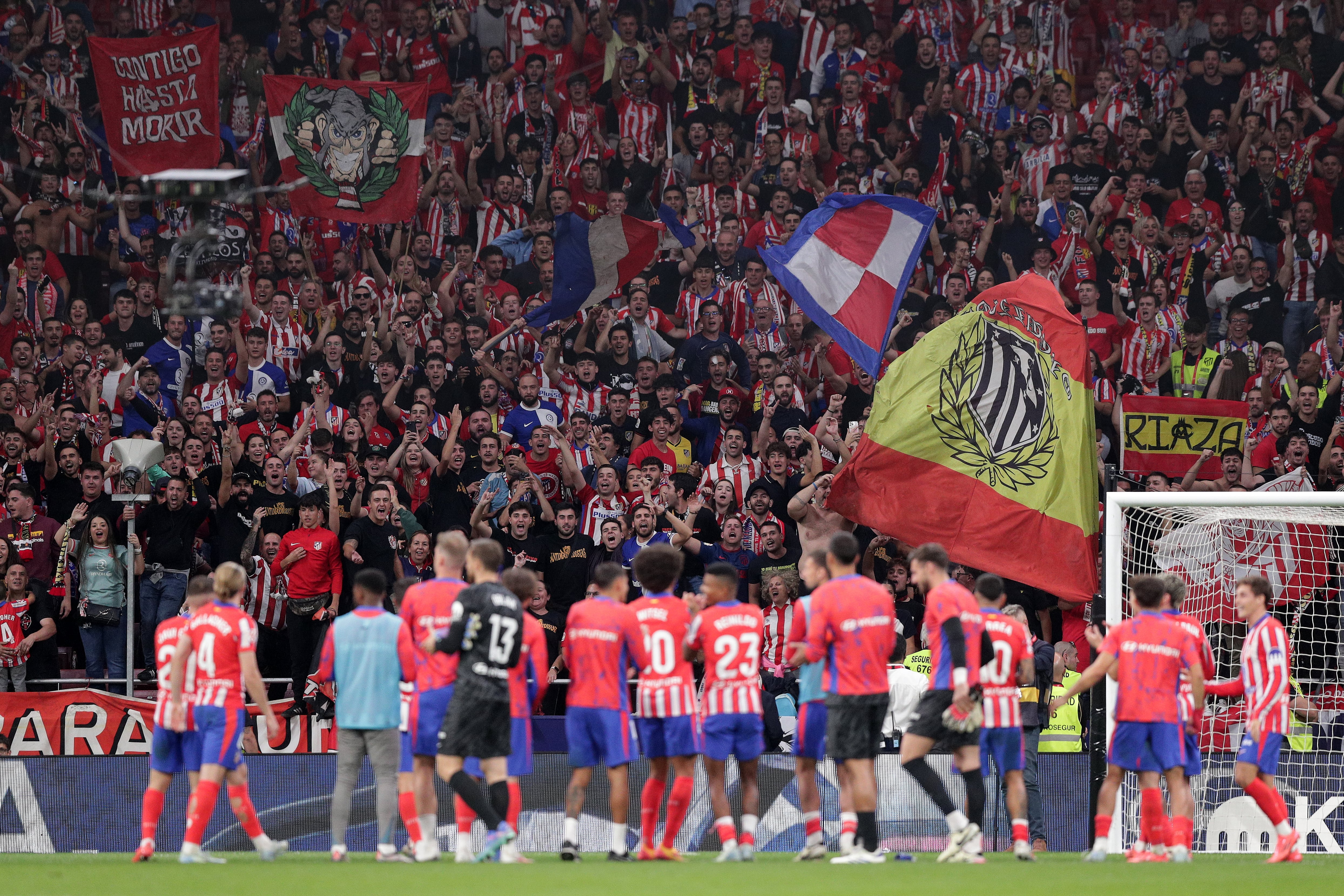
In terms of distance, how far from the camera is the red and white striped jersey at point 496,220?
68.0ft

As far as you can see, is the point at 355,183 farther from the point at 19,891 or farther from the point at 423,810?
the point at 19,891

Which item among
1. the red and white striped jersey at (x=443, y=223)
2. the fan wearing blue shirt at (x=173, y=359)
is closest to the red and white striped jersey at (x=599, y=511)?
the fan wearing blue shirt at (x=173, y=359)

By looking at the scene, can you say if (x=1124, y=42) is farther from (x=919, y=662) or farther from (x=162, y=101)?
(x=162, y=101)

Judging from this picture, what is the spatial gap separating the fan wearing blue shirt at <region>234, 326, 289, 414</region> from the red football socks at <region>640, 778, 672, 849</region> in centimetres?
860

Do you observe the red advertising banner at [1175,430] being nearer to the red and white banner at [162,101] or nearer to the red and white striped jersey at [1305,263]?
the red and white striped jersey at [1305,263]

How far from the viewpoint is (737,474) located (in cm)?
1700

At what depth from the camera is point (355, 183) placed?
1950 centimetres

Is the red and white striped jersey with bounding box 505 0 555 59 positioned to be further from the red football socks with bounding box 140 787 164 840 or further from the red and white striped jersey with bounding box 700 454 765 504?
the red football socks with bounding box 140 787 164 840

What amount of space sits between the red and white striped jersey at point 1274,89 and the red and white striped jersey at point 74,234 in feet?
47.0

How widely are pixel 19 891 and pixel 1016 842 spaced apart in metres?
6.17

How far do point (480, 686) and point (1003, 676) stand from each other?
3.62 meters

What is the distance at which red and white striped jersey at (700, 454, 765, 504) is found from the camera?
55.6 ft

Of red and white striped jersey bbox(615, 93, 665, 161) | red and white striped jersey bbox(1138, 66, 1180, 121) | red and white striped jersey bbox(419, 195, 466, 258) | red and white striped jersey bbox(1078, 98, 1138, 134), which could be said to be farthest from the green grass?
red and white striped jersey bbox(1138, 66, 1180, 121)

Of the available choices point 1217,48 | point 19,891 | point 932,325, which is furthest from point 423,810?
point 1217,48
